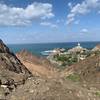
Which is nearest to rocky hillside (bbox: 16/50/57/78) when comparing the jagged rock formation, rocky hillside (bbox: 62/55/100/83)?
rocky hillside (bbox: 62/55/100/83)

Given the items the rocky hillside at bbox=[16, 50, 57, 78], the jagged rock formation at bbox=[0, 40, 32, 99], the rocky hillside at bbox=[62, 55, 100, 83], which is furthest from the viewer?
the rocky hillside at bbox=[16, 50, 57, 78]

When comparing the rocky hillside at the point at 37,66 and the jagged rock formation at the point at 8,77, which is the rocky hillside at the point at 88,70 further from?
the jagged rock formation at the point at 8,77

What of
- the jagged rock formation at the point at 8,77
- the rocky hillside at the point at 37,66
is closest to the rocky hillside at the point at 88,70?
the rocky hillside at the point at 37,66

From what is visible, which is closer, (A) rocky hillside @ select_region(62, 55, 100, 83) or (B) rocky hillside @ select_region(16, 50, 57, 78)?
(A) rocky hillside @ select_region(62, 55, 100, 83)

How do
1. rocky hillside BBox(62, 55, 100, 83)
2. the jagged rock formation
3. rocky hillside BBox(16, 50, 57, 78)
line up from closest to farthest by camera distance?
the jagged rock formation
rocky hillside BBox(62, 55, 100, 83)
rocky hillside BBox(16, 50, 57, 78)

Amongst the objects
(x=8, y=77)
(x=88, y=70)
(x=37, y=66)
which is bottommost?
(x=88, y=70)

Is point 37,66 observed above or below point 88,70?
above

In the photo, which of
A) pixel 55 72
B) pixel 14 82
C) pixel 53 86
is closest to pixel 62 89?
pixel 53 86

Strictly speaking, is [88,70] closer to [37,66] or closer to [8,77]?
[37,66]

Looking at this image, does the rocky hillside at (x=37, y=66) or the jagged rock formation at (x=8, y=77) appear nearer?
the jagged rock formation at (x=8, y=77)

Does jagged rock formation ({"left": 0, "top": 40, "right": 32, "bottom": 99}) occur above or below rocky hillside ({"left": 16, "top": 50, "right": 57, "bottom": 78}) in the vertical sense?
above

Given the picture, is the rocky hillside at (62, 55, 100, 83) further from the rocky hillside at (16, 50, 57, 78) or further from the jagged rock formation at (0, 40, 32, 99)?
the jagged rock formation at (0, 40, 32, 99)

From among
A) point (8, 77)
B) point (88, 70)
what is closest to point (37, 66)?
point (88, 70)

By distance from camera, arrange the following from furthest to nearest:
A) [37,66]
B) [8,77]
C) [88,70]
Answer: [37,66], [88,70], [8,77]
